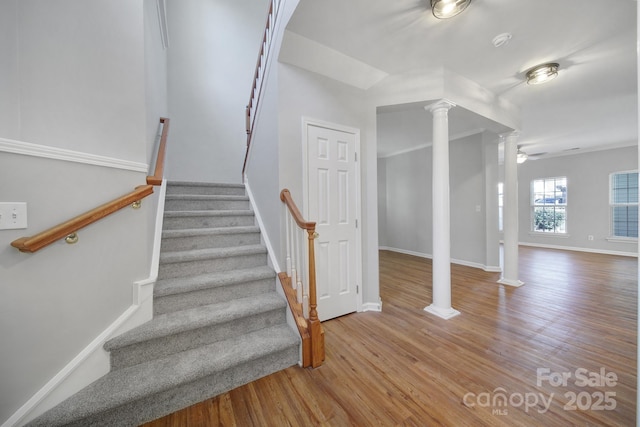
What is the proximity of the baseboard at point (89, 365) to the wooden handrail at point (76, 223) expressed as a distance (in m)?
0.52

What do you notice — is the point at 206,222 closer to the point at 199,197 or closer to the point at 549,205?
the point at 199,197

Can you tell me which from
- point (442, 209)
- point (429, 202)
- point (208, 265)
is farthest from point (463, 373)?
point (429, 202)

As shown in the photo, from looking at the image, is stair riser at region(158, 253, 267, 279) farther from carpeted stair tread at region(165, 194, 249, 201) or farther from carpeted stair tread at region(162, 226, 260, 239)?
carpeted stair tread at region(165, 194, 249, 201)

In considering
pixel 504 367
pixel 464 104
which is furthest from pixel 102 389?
pixel 464 104

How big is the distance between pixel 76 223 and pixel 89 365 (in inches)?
32.0

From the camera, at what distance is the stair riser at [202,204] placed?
2.58 metres

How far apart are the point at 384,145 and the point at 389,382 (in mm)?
4686

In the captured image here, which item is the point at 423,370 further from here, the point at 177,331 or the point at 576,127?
the point at 576,127

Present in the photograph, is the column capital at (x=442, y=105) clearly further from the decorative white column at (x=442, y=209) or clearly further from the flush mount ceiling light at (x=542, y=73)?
the flush mount ceiling light at (x=542, y=73)

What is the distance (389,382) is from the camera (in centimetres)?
156

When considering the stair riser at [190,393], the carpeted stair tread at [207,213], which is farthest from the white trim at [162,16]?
the stair riser at [190,393]

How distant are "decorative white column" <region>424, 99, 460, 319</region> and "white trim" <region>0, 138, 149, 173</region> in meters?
2.64

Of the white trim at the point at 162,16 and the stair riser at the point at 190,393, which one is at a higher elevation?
the white trim at the point at 162,16

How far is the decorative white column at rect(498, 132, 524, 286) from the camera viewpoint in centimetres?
335
